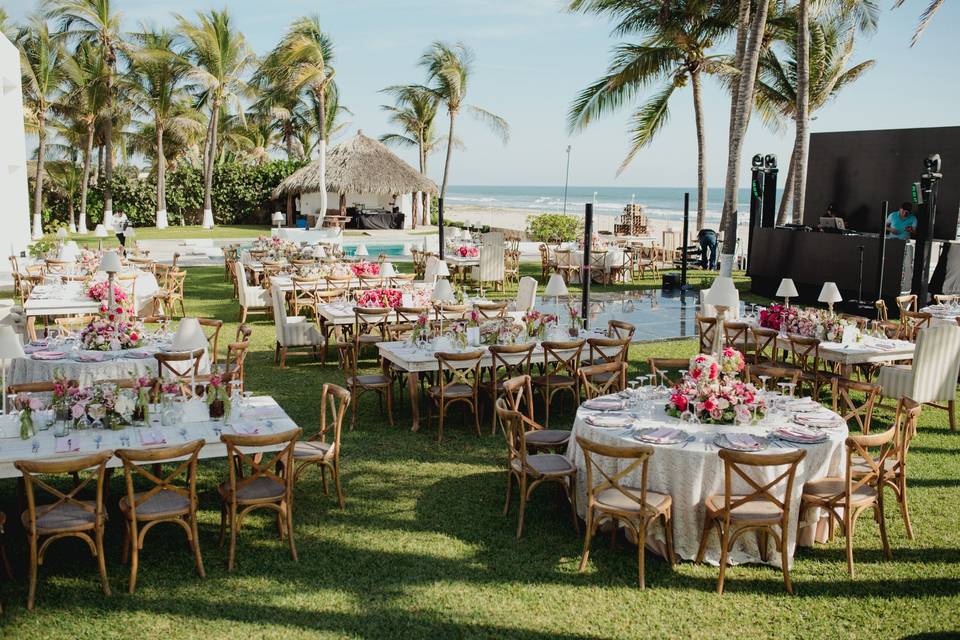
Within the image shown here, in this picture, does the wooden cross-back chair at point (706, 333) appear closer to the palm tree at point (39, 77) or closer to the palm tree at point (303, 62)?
the palm tree at point (303, 62)

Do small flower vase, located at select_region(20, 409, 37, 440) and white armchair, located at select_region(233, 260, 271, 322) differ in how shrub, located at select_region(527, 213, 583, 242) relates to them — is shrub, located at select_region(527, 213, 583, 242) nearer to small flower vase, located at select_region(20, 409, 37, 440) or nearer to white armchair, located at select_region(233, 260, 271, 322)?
white armchair, located at select_region(233, 260, 271, 322)

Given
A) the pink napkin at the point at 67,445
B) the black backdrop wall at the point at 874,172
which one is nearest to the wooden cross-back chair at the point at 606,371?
the pink napkin at the point at 67,445

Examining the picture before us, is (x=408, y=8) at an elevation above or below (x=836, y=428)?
above

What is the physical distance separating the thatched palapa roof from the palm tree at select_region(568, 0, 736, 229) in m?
16.6

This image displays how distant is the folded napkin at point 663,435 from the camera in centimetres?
649

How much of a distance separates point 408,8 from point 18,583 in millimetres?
45833

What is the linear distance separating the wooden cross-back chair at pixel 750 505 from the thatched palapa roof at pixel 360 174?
3469 centimetres

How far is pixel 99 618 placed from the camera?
5.60 meters

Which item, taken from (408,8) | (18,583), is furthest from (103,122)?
(18,583)

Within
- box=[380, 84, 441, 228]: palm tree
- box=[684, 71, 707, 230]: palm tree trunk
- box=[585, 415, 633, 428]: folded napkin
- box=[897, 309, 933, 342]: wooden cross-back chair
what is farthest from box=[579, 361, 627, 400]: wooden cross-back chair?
box=[380, 84, 441, 228]: palm tree

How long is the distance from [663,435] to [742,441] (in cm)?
A: 56

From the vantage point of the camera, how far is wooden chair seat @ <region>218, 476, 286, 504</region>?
643 cm

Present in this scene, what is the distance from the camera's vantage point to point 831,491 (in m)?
6.47

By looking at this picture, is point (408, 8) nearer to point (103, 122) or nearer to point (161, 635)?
point (103, 122)
